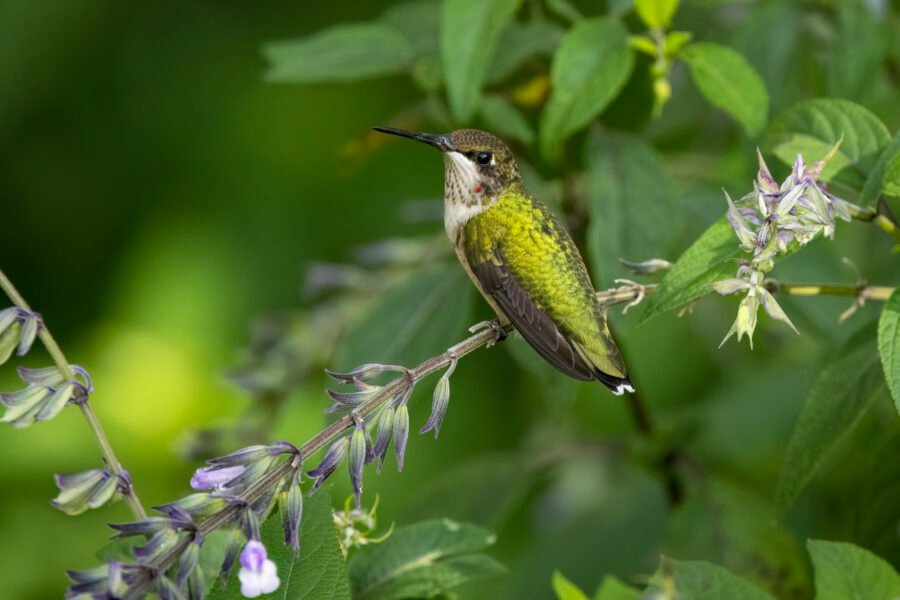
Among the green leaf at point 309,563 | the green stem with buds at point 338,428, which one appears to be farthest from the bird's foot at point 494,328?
the green leaf at point 309,563

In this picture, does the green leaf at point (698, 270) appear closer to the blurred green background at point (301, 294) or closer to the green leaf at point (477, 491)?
the blurred green background at point (301, 294)

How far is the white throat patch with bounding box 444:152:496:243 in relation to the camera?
2.36 metres

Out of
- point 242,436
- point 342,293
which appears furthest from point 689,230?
point 242,436

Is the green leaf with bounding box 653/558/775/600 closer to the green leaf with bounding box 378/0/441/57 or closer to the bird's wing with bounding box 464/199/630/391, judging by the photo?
the bird's wing with bounding box 464/199/630/391

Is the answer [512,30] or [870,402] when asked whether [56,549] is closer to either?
[512,30]

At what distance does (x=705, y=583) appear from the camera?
5.33 ft

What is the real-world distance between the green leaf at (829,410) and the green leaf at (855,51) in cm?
82

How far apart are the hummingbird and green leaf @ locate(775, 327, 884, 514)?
12.0 inches

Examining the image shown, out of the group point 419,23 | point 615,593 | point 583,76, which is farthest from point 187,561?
point 419,23

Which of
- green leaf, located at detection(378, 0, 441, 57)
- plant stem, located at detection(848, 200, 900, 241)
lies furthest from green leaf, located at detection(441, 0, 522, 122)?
plant stem, located at detection(848, 200, 900, 241)

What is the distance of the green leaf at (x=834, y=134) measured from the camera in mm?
1880

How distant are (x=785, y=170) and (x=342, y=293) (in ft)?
Result: 4.80

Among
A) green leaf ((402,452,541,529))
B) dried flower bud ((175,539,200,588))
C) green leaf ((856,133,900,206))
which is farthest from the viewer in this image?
green leaf ((402,452,541,529))

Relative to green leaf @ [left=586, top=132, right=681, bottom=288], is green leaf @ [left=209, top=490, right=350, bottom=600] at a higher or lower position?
higher
